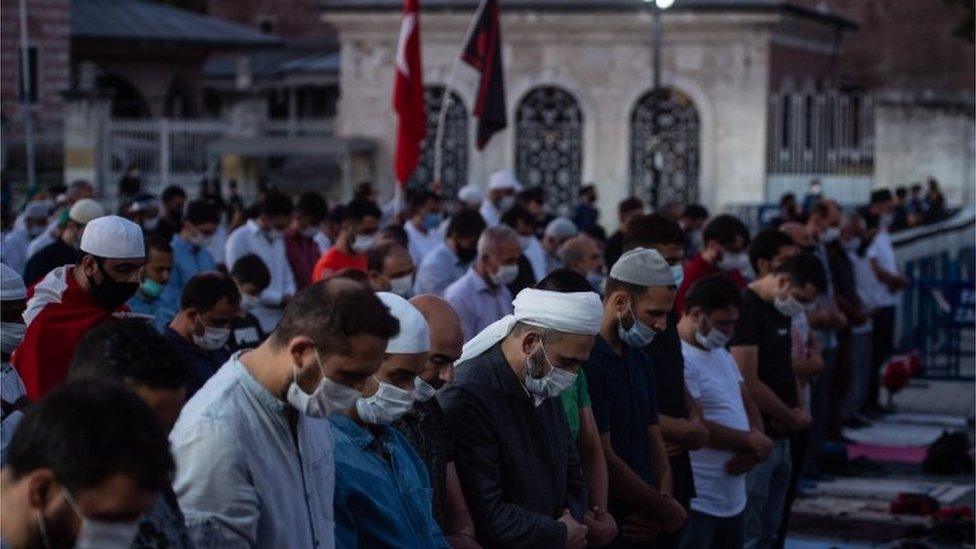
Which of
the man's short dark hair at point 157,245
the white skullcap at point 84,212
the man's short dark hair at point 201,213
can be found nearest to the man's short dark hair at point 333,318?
the man's short dark hair at point 157,245

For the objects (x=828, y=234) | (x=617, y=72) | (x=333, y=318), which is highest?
(x=617, y=72)

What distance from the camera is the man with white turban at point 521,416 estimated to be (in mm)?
6684

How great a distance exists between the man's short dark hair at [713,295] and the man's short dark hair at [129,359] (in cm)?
465

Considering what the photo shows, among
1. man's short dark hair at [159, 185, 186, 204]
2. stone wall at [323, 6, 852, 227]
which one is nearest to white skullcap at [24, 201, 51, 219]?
man's short dark hair at [159, 185, 186, 204]

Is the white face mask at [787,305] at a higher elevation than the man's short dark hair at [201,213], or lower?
lower

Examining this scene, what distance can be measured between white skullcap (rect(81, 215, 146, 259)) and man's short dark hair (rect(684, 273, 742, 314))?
247 cm

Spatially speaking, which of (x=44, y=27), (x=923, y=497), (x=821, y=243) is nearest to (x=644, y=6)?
(x=44, y=27)

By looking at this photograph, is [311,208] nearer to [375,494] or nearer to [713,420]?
[713,420]

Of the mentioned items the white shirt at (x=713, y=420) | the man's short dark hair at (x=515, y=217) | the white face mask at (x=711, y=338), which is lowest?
the white shirt at (x=713, y=420)

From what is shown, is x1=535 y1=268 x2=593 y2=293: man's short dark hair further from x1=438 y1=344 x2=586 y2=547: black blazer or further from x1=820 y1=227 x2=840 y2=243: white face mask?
x1=820 y1=227 x2=840 y2=243: white face mask

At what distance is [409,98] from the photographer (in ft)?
60.4

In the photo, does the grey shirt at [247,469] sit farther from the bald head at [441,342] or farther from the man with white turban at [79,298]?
the man with white turban at [79,298]

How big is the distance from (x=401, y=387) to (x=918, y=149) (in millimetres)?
33117

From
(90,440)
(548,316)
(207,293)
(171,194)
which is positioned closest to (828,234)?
(171,194)
